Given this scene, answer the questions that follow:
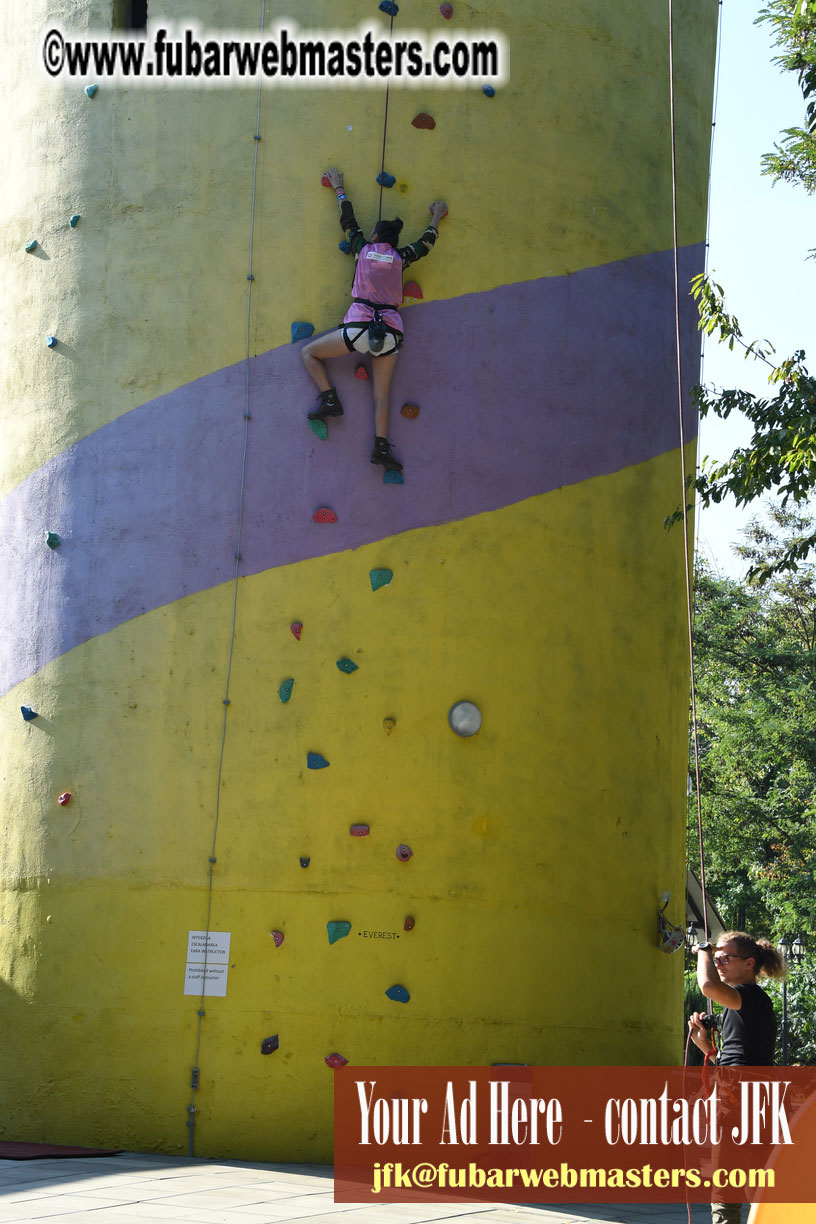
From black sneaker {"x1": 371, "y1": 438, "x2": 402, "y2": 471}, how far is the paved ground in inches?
186

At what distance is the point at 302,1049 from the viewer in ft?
29.2

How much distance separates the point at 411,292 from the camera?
32.5ft

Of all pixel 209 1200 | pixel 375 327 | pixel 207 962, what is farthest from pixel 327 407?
pixel 209 1200

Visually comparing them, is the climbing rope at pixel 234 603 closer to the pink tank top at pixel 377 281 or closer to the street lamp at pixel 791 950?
the pink tank top at pixel 377 281

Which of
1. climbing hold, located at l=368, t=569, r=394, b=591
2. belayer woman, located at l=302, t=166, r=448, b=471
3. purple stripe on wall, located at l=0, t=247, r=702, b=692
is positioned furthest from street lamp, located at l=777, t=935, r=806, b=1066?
belayer woman, located at l=302, t=166, r=448, b=471

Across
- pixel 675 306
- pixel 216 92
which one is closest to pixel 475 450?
pixel 675 306

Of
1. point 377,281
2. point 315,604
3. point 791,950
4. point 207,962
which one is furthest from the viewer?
point 791,950

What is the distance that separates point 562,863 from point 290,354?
416cm

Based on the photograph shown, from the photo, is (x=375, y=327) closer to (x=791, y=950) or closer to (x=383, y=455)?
(x=383, y=455)

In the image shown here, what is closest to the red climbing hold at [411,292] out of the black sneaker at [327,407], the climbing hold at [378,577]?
the black sneaker at [327,407]

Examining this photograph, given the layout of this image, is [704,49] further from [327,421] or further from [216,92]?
[327,421]

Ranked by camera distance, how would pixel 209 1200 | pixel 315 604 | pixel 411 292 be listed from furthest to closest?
pixel 411 292, pixel 315 604, pixel 209 1200

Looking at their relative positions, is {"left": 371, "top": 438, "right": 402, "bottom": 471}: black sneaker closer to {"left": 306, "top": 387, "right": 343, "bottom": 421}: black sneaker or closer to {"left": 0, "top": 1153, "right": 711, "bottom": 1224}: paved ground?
{"left": 306, "top": 387, "right": 343, "bottom": 421}: black sneaker

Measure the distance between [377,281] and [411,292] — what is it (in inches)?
15.8
